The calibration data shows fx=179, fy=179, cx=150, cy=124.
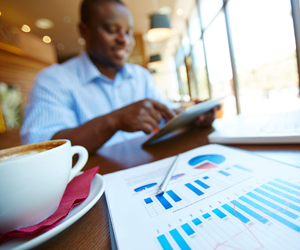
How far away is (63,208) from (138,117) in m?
0.41

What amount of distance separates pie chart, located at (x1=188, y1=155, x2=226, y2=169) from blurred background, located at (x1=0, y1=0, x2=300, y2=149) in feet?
3.14

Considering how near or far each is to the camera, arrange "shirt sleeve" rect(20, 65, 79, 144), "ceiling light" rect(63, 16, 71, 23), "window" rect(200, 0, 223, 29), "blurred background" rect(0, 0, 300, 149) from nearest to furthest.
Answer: "shirt sleeve" rect(20, 65, 79, 144), "blurred background" rect(0, 0, 300, 149), "window" rect(200, 0, 223, 29), "ceiling light" rect(63, 16, 71, 23)

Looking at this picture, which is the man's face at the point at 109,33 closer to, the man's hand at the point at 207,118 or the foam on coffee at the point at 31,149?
the man's hand at the point at 207,118

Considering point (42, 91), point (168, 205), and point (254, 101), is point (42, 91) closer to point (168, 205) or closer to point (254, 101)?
point (168, 205)

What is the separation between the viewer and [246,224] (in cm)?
18

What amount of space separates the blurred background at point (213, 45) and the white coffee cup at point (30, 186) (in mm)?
1225

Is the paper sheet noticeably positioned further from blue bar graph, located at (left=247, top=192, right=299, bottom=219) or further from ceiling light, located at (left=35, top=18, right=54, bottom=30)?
ceiling light, located at (left=35, top=18, right=54, bottom=30)

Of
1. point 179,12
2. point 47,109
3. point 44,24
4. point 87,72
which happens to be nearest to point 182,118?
point 47,109

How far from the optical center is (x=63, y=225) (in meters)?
0.19

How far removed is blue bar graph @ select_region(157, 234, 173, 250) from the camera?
0.17 metres

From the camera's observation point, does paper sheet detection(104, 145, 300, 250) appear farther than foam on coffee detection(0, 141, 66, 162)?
No

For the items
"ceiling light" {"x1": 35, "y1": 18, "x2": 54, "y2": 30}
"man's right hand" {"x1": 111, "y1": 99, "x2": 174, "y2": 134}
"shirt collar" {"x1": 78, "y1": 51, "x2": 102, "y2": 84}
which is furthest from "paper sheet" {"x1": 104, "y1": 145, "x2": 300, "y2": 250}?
"ceiling light" {"x1": 35, "y1": 18, "x2": 54, "y2": 30}

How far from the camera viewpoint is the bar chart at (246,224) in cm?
16

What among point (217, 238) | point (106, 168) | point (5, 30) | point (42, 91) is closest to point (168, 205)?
point (217, 238)
